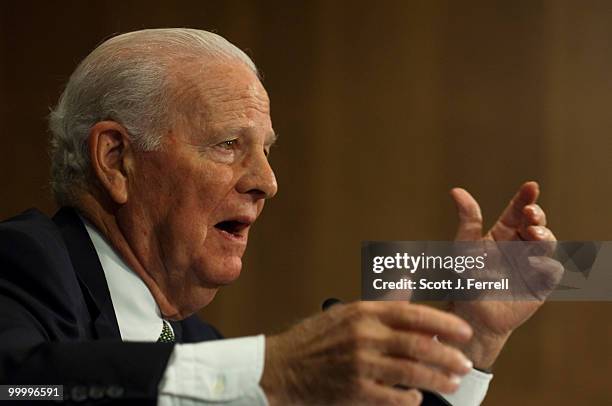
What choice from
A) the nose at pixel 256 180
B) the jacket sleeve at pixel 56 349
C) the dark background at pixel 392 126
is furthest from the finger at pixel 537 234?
the dark background at pixel 392 126

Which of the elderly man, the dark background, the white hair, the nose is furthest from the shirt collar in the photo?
the dark background

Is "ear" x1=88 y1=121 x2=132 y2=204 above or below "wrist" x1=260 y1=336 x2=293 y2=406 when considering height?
above

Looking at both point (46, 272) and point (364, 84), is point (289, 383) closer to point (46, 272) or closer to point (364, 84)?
point (46, 272)

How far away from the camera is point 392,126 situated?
2729mm

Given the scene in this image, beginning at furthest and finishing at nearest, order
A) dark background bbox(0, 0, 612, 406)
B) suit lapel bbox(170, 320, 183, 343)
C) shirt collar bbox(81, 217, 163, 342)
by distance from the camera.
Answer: dark background bbox(0, 0, 612, 406) < suit lapel bbox(170, 320, 183, 343) < shirt collar bbox(81, 217, 163, 342)

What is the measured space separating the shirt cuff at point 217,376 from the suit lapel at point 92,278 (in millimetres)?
407

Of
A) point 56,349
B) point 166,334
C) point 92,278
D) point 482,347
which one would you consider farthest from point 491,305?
point 56,349

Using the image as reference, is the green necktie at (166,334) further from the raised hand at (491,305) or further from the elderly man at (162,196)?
the raised hand at (491,305)

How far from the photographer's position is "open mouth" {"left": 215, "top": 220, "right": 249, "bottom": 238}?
4.96ft

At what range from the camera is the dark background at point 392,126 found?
8.65 ft

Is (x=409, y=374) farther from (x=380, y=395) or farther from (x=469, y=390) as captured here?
(x=469, y=390)

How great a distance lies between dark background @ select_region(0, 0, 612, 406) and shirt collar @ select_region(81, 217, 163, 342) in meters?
1.27

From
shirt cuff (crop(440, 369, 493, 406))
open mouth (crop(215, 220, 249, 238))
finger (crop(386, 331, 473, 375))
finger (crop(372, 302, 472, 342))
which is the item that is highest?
finger (crop(372, 302, 472, 342))

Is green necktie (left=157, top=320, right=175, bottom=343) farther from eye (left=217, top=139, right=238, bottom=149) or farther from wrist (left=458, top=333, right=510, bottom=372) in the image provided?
wrist (left=458, top=333, right=510, bottom=372)
